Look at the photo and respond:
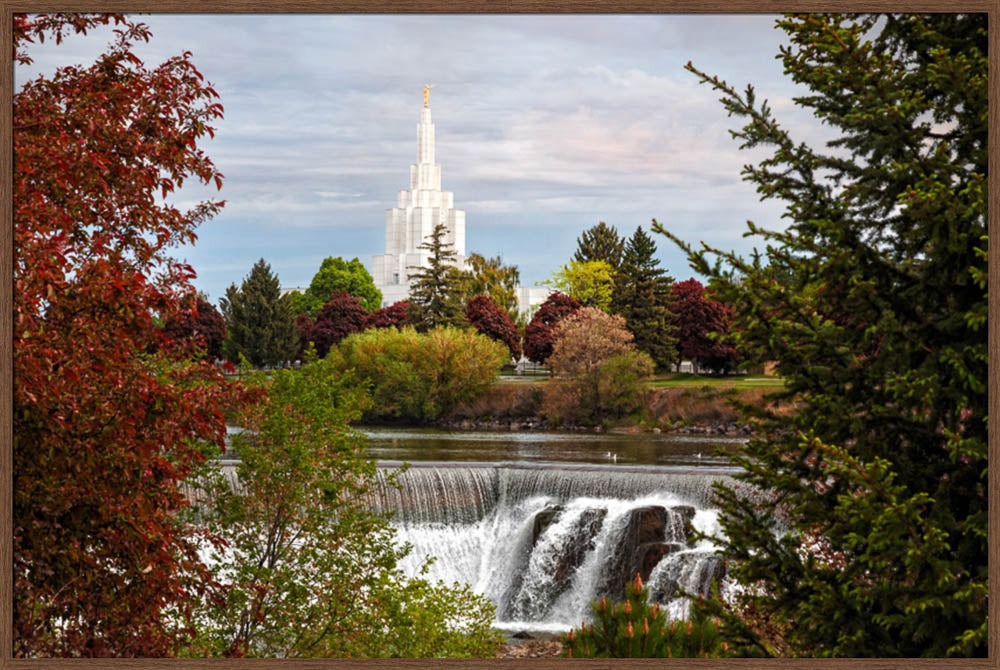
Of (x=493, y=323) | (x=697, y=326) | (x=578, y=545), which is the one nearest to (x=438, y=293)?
(x=493, y=323)

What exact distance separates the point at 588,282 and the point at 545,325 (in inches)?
151

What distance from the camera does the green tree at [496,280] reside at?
38531 millimetres

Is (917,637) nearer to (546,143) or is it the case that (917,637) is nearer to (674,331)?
(546,143)

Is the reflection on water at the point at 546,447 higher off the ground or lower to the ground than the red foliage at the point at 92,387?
lower

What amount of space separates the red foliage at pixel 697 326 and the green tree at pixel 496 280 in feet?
33.6

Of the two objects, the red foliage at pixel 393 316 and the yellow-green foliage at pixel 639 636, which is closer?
the yellow-green foliage at pixel 639 636

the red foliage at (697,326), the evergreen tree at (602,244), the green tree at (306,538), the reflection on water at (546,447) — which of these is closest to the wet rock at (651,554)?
the reflection on water at (546,447)

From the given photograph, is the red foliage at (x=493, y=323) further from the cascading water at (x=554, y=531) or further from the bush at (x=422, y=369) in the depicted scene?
the cascading water at (x=554, y=531)

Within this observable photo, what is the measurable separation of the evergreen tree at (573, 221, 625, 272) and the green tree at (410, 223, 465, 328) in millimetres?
7040

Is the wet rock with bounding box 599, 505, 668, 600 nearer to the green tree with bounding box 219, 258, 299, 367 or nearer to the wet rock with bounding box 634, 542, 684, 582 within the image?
the wet rock with bounding box 634, 542, 684, 582

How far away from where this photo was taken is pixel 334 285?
33.3 meters

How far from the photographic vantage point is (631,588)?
390 centimetres

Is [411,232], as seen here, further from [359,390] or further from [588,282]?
[359,390]

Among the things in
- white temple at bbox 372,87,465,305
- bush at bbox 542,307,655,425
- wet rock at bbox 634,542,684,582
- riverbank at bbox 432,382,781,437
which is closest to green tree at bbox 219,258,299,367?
white temple at bbox 372,87,465,305
